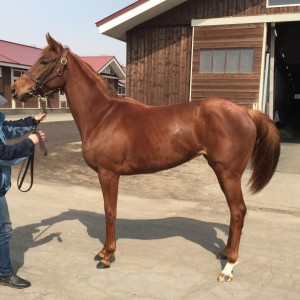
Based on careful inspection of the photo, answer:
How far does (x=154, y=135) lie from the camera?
12.1 feet

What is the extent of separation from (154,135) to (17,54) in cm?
3209

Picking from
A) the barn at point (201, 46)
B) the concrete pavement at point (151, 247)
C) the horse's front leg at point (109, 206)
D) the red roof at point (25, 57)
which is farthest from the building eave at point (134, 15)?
the red roof at point (25, 57)

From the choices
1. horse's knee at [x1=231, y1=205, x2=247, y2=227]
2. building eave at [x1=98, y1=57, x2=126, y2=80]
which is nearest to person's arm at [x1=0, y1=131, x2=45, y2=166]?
horse's knee at [x1=231, y1=205, x2=247, y2=227]

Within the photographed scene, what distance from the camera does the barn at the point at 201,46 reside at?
34.7 feet

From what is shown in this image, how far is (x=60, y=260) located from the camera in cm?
378

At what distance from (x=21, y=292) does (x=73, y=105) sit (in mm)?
2017

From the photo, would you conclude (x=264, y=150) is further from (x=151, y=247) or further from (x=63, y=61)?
(x=63, y=61)

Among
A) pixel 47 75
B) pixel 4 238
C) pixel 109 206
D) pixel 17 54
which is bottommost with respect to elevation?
pixel 4 238

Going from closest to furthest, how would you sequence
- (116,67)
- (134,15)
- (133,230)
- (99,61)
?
(133,230) < (134,15) < (99,61) < (116,67)

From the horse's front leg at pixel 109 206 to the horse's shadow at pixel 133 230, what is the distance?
27.3 inches

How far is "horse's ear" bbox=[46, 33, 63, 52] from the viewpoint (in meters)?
3.65

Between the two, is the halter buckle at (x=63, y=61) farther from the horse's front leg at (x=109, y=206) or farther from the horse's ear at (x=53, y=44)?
the horse's front leg at (x=109, y=206)

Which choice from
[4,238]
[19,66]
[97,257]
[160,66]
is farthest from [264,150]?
[19,66]

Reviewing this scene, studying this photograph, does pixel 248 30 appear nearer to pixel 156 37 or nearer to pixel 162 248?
pixel 156 37
